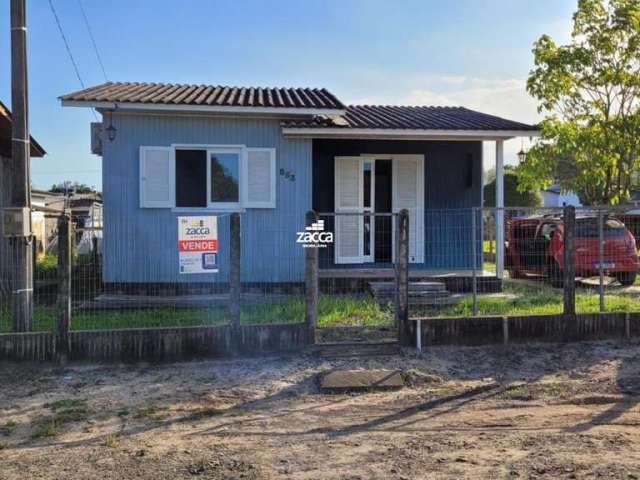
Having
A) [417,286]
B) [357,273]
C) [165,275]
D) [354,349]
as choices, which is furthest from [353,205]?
[354,349]

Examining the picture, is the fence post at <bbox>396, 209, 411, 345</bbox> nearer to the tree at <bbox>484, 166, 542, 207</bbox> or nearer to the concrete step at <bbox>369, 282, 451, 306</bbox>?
the concrete step at <bbox>369, 282, 451, 306</bbox>

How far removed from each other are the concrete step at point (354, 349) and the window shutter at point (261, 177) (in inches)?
175

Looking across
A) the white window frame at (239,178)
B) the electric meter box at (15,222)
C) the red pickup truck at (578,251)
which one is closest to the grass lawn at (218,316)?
the electric meter box at (15,222)

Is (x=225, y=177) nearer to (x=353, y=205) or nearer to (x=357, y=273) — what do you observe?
(x=353, y=205)

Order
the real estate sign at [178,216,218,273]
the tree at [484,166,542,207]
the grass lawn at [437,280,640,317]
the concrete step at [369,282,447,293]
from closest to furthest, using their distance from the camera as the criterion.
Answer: the real estate sign at [178,216,218,273] → the grass lawn at [437,280,640,317] → the concrete step at [369,282,447,293] → the tree at [484,166,542,207]

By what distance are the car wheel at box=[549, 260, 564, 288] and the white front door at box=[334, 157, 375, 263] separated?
12.3ft

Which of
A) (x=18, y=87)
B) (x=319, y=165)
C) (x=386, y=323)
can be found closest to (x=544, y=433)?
(x=386, y=323)

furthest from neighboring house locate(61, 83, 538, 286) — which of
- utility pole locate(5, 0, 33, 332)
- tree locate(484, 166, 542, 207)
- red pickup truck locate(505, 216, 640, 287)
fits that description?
tree locate(484, 166, 542, 207)

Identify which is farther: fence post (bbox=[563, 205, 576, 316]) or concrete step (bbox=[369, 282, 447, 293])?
concrete step (bbox=[369, 282, 447, 293])

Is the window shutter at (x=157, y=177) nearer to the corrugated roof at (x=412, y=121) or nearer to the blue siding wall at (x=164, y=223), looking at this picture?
the blue siding wall at (x=164, y=223)

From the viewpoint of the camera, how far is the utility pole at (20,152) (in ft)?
21.9

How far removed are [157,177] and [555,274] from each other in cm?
699

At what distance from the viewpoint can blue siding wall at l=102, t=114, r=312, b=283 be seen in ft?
34.1

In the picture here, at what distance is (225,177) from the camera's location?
35.4ft
